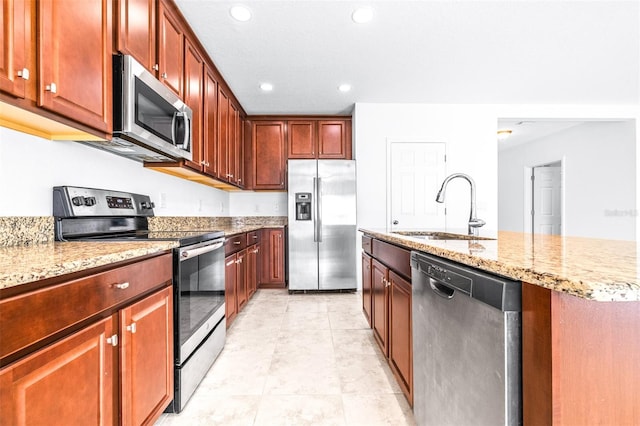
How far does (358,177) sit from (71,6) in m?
3.12

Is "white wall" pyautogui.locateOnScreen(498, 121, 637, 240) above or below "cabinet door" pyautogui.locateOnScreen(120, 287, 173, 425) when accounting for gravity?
above

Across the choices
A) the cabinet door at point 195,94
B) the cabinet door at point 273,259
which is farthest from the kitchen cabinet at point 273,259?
the cabinet door at point 195,94

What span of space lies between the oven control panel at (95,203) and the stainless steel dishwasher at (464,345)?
1.68 meters

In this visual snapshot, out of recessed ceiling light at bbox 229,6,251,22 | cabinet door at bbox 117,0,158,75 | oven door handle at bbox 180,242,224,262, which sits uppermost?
recessed ceiling light at bbox 229,6,251,22

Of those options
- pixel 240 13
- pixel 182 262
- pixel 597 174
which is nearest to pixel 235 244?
pixel 182 262

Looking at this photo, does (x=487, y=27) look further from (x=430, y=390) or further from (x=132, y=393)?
(x=132, y=393)

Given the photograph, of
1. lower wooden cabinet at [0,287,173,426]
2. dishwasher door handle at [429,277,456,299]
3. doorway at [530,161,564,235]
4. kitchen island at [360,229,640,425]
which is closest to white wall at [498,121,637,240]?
doorway at [530,161,564,235]

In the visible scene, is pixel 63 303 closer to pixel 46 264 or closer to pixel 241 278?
pixel 46 264

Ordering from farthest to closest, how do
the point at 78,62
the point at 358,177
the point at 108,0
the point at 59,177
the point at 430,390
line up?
the point at 358,177 < the point at 59,177 < the point at 108,0 < the point at 78,62 < the point at 430,390

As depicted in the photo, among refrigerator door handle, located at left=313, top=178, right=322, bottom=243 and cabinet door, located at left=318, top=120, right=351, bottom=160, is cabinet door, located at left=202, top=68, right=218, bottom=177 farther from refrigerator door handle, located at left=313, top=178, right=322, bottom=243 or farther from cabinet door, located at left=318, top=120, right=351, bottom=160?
cabinet door, located at left=318, top=120, right=351, bottom=160

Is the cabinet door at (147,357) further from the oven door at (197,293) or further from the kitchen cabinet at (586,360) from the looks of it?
the kitchen cabinet at (586,360)

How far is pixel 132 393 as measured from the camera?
108cm

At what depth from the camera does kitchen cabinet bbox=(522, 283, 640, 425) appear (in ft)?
1.81

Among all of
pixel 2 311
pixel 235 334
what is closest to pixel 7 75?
pixel 2 311
